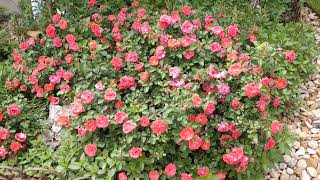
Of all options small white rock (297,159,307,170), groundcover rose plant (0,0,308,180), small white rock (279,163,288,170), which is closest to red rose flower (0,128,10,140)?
groundcover rose plant (0,0,308,180)

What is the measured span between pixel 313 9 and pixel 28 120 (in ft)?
11.6

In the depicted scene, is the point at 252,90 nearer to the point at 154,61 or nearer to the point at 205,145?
the point at 205,145

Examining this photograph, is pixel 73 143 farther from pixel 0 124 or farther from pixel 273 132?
pixel 273 132

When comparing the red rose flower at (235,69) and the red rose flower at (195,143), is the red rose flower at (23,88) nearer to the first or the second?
the red rose flower at (195,143)

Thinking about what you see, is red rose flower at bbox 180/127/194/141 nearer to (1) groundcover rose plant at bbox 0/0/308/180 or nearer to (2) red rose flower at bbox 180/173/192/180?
(1) groundcover rose plant at bbox 0/0/308/180

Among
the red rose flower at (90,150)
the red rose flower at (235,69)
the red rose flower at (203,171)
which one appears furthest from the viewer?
the red rose flower at (235,69)

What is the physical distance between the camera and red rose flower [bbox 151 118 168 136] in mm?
3047

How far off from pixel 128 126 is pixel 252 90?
875mm

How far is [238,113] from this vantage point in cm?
332

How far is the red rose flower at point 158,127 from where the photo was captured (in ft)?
10.00

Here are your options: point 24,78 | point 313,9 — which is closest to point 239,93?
point 24,78

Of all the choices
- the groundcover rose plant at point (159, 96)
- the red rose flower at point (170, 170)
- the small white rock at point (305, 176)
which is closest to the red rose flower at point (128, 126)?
the groundcover rose plant at point (159, 96)

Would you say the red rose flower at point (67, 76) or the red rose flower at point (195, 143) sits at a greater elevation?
the red rose flower at point (67, 76)


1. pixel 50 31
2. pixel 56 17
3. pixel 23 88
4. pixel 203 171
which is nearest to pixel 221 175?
pixel 203 171
